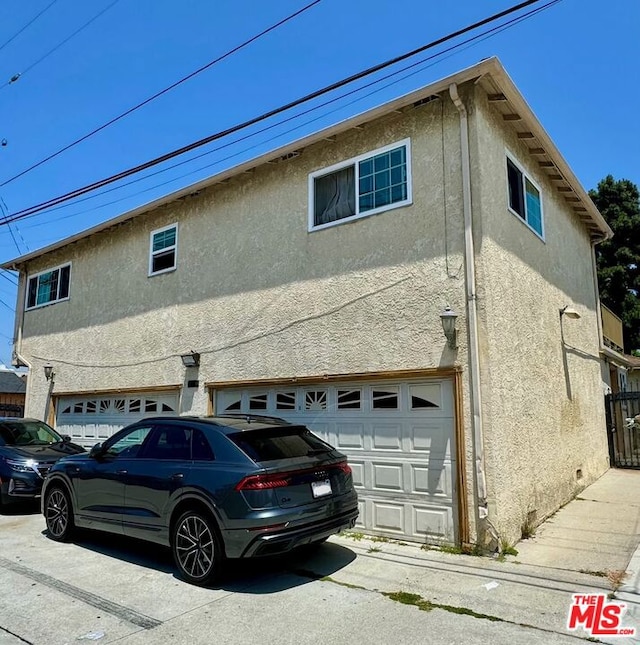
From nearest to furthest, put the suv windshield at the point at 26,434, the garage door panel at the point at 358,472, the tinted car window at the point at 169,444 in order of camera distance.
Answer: the tinted car window at the point at 169,444, the garage door panel at the point at 358,472, the suv windshield at the point at 26,434

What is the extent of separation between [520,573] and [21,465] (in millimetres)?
7961

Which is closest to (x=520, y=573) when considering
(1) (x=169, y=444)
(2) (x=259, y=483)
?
(2) (x=259, y=483)

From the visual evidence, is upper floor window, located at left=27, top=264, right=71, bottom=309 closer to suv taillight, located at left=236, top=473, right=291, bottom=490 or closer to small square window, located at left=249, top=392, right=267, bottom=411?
small square window, located at left=249, top=392, right=267, bottom=411

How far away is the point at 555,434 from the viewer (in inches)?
363

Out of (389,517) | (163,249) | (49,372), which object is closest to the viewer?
(389,517)

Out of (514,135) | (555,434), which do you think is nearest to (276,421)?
(555,434)

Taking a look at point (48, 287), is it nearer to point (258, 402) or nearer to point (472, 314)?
point (258, 402)

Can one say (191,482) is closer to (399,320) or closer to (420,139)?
(399,320)

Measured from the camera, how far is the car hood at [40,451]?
381 inches

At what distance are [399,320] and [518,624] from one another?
4.13m

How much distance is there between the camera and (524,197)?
9.12 metres

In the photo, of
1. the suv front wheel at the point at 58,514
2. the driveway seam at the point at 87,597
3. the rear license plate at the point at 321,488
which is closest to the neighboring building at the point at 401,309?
the rear license plate at the point at 321,488

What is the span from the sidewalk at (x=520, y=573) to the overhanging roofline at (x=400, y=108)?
599cm

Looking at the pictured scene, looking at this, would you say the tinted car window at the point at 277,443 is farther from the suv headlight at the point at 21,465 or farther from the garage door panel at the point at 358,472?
the suv headlight at the point at 21,465
